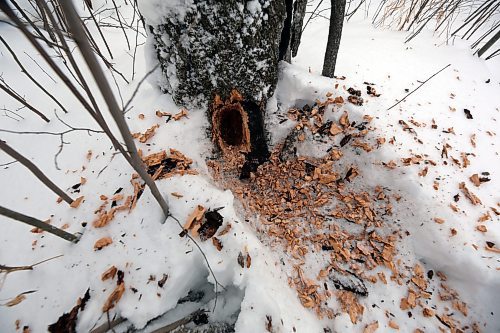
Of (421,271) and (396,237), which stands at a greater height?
(396,237)

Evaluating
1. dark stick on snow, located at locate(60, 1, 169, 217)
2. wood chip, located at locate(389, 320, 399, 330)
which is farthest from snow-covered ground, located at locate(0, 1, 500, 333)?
dark stick on snow, located at locate(60, 1, 169, 217)

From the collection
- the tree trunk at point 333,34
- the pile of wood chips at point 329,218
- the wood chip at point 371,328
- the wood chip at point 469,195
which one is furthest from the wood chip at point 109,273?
the wood chip at point 469,195

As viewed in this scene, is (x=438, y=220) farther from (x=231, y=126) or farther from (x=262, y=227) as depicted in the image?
(x=231, y=126)

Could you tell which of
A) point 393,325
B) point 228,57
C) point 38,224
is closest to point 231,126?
point 228,57

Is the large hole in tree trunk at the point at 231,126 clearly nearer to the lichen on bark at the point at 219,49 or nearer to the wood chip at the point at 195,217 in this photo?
the lichen on bark at the point at 219,49

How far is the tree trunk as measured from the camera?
5.45ft

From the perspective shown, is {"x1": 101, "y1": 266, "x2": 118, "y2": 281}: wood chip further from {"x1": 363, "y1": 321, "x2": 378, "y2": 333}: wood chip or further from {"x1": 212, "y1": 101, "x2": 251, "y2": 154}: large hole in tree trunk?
{"x1": 363, "y1": 321, "x2": 378, "y2": 333}: wood chip

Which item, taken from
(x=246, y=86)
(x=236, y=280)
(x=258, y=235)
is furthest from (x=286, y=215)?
(x=246, y=86)

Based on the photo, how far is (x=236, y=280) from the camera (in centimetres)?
123

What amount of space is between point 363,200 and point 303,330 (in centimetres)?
88

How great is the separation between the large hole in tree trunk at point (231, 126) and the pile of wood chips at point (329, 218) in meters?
0.10

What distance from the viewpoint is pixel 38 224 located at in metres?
1.16

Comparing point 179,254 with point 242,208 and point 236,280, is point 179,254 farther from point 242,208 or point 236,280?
point 242,208

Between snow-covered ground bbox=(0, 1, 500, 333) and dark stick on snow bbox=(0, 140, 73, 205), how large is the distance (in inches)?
6.0
